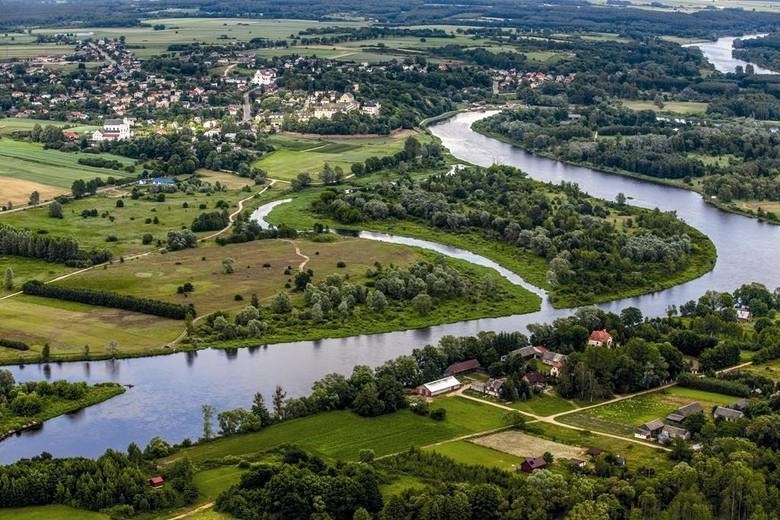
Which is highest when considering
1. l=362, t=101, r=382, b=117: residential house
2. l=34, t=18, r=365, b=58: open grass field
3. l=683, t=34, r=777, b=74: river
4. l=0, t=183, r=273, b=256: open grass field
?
l=34, t=18, r=365, b=58: open grass field

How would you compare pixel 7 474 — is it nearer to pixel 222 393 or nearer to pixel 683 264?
pixel 222 393

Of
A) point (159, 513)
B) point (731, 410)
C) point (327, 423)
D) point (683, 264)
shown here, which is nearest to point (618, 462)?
point (731, 410)

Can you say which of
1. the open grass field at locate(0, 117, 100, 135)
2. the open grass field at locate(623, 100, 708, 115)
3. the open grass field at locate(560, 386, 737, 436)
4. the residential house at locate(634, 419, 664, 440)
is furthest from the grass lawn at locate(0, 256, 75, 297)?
the open grass field at locate(623, 100, 708, 115)

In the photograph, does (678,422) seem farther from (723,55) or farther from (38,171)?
(723,55)

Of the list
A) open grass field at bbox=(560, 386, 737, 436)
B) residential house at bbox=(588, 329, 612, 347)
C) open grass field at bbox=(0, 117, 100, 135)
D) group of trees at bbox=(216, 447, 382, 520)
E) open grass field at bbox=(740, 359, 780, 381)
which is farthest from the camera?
open grass field at bbox=(0, 117, 100, 135)

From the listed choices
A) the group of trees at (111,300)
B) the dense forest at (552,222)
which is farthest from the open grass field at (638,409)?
the group of trees at (111,300)

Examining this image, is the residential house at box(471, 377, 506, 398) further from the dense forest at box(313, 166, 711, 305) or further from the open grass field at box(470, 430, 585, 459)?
the dense forest at box(313, 166, 711, 305)

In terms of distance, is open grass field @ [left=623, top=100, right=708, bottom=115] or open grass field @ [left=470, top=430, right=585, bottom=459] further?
open grass field @ [left=623, top=100, right=708, bottom=115]
